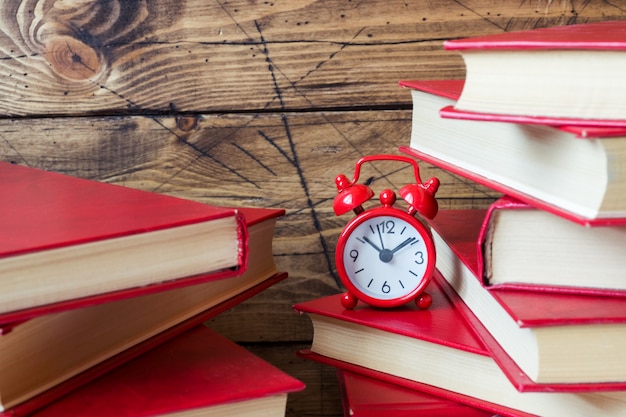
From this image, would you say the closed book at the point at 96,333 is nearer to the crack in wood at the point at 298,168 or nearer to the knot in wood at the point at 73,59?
the crack in wood at the point at 298,168

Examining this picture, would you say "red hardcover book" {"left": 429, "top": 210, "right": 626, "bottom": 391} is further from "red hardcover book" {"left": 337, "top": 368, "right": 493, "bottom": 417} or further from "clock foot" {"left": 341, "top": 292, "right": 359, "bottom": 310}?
"clock foot" {"left": 341, "top": 292, "right": 359, "bottom": 310}

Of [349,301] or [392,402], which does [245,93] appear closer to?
[349,301]

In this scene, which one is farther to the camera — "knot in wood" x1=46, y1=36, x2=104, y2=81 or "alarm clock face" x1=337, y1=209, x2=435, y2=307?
"knot in wood" x1=46, y1=36, x2=104, y2=81

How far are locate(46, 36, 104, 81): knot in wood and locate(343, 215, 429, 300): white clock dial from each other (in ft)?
1.90

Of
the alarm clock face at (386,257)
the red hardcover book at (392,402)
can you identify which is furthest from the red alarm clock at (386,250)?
the red hardcover book at (392,402)

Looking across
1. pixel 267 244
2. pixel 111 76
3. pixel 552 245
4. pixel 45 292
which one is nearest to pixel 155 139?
pixel 111 76

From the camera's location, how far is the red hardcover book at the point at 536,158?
2.57 ft

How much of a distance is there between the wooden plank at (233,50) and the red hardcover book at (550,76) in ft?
1.42

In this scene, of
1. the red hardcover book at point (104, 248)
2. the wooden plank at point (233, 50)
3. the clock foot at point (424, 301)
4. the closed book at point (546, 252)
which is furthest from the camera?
the wooden plank at point (233, 50)

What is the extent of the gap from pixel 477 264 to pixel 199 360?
15.1 inches

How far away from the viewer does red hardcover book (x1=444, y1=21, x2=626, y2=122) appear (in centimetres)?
81

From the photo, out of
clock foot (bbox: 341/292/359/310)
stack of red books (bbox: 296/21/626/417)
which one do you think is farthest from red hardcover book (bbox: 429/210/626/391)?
clock foot (bbox: 341/292/359/310)

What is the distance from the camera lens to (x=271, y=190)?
4.51ft

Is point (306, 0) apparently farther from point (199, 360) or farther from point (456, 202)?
point (199, 360)
